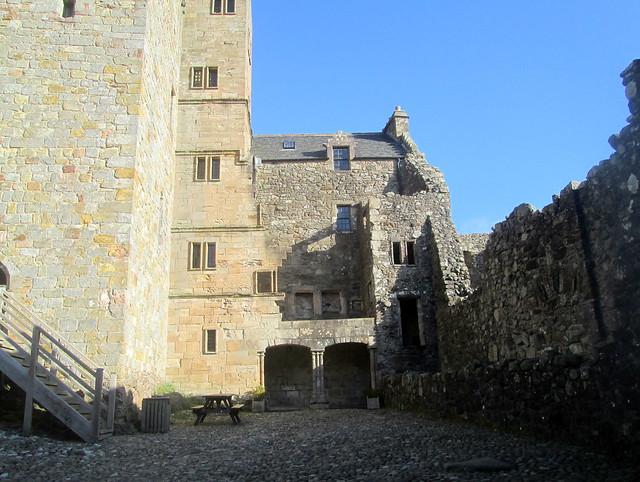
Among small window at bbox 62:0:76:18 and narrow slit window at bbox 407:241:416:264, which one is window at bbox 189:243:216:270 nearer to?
narrow slit window at bbox 407:241:416:264

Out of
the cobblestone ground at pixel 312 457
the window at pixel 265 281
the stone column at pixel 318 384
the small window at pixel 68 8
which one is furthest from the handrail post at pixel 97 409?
the window at pixel 265 281

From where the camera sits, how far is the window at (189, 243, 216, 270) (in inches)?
729

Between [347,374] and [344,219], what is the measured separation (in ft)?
21.5

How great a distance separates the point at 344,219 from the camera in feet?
76.6

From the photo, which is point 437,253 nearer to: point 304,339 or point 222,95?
point 304,339

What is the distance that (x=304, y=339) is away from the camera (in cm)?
1795

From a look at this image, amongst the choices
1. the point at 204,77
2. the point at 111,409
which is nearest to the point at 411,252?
the point at 204,77

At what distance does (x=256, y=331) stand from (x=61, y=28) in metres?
10.1

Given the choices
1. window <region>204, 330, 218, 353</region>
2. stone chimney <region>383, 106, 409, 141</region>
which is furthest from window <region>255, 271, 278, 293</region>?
stone chimney <region>383, 106, 409, 141</region>

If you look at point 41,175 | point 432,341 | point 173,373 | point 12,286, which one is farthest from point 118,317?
point 432,341

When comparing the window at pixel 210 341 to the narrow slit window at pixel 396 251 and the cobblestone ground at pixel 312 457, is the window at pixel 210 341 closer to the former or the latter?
the narrow slit window at pixel 396 251

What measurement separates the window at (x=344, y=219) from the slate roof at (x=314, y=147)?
2495 mm

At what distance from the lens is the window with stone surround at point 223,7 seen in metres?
21.8

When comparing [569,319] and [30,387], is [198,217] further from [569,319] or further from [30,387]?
[569,319]
